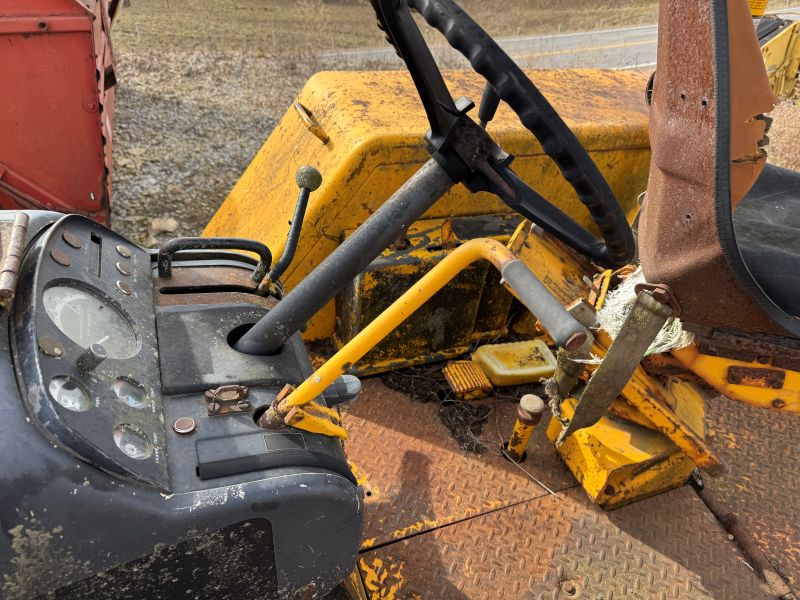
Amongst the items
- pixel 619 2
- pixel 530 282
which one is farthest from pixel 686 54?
pixel 619 2

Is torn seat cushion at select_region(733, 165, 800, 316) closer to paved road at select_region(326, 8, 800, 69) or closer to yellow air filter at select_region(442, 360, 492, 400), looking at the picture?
yellow air filter at select_region(442, 360, 492, 400)

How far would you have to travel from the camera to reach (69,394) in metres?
0.96

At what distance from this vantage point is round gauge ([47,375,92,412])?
933 millimetres

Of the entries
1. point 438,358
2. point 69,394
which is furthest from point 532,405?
point 69,394

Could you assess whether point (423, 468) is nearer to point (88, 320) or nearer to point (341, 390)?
point (341, 390)

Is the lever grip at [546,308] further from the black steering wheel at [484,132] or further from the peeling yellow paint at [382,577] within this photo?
the peeling yellow paint at [382,577]

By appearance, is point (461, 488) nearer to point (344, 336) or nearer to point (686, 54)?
point (344, 336)

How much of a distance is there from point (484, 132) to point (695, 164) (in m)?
0.40

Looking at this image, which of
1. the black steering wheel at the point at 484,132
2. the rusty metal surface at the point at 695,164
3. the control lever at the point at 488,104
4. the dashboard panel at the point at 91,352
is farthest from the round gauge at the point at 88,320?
the rusty metal surface at the point at 695,164

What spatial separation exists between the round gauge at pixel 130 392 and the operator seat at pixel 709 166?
3.53 feet

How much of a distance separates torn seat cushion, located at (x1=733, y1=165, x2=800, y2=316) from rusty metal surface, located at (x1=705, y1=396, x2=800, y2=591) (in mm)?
872

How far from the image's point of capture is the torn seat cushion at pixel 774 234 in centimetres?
140

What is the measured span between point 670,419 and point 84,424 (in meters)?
1.45

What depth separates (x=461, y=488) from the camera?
76.1 inches
